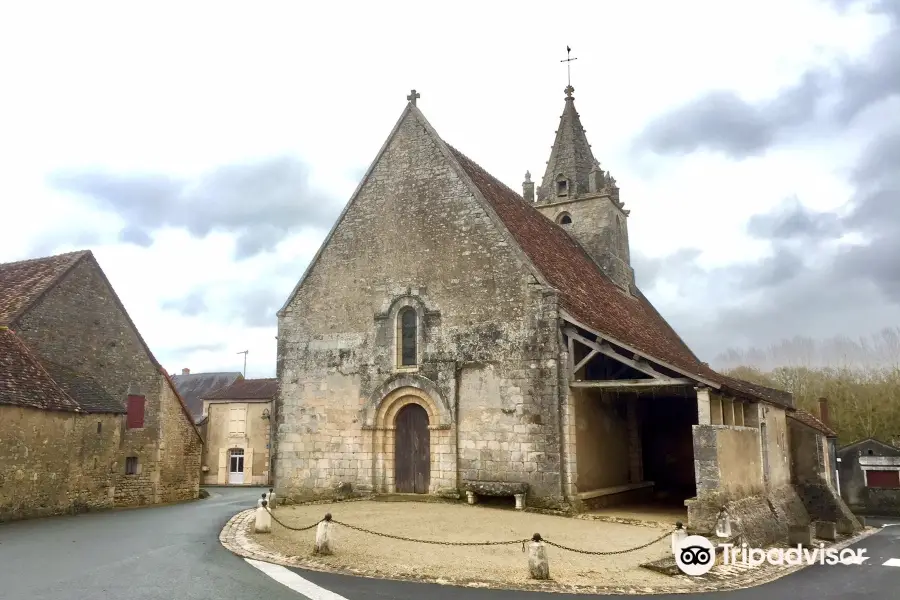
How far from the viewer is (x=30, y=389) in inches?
641

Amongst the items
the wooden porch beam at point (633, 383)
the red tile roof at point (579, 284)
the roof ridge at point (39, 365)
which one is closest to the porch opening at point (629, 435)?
the wooden porch beam at point (633, 383)

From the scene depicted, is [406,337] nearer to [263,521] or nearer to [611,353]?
[611,353]

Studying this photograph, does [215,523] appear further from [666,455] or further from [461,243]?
[666,455]

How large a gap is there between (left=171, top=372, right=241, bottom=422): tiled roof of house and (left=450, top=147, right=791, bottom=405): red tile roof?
31.1m

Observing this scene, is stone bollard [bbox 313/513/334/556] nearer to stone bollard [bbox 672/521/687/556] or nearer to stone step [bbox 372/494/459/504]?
stone bollard [bbox 672/521/687/556]

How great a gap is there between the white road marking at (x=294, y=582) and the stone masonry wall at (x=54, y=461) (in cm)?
860

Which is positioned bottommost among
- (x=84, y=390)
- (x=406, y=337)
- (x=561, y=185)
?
(x=84, y=390)

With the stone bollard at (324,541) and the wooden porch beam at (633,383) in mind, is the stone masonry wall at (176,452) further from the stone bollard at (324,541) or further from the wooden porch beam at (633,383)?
the wooden porch beam at (633,383)

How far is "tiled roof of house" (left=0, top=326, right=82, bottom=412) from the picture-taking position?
51.3ft

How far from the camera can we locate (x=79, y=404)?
17.7 metres

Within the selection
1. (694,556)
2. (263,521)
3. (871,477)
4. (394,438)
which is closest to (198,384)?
(394,438)

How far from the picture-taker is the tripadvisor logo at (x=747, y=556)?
9617 mm

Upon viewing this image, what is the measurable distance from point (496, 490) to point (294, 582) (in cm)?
684

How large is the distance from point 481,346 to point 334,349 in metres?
4.05
